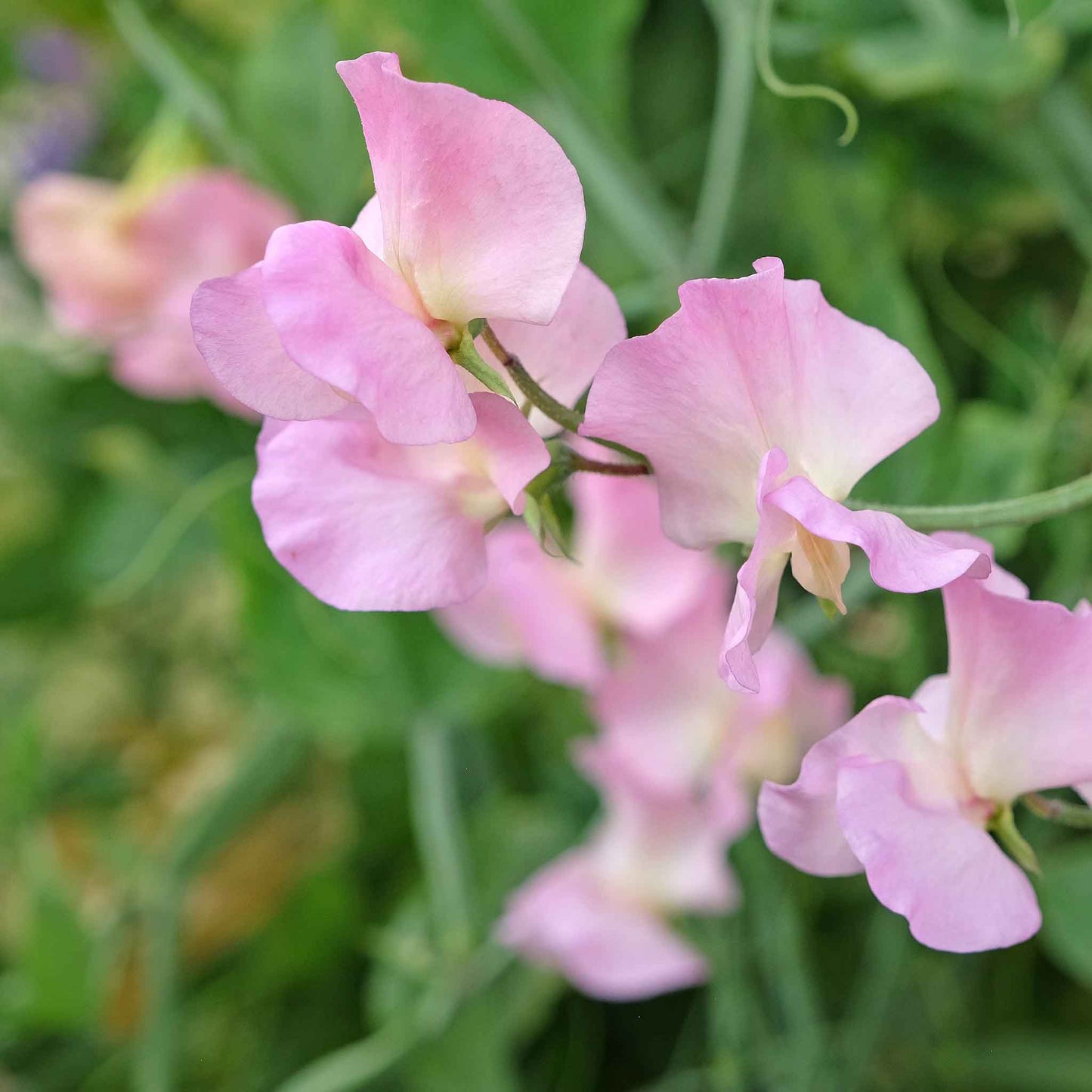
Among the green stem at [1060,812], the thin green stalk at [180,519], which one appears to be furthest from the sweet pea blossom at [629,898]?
the green stem at [1060,812]

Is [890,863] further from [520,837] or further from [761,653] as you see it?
[520,837]

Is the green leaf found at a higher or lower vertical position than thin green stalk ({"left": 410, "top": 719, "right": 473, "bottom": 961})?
higher

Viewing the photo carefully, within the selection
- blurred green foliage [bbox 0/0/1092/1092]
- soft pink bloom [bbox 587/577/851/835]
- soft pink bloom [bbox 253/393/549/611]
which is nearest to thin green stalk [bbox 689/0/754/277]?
blurred green foliage [bbox 0/0/1092/1092]

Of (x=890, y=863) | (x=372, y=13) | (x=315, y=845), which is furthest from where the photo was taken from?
(x=315, y=845)

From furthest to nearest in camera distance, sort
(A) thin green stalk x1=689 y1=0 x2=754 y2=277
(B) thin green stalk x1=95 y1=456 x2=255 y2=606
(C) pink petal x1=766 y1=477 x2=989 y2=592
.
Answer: (B) thin green stalk x1=95 y1=456 x2=255 y2=606 < (A) thin green stalk x1=689 y1=0 x2=754 y2=277 < (C) pink petal x1=766 y1=477 x2=989 y2=592

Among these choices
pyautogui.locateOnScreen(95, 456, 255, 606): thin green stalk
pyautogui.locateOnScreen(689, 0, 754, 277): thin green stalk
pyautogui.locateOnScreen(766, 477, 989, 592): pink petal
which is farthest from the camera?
pyautogui.locateOnScreen(95, 456, 255, 606): thin green stalk

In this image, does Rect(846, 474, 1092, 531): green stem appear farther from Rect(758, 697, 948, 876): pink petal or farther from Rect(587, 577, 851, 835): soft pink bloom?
Rect(587, 577, 851, 835): soft pink bloom

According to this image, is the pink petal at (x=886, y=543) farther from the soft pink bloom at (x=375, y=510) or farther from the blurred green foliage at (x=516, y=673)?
the blurred green foliage at (x=516, y=673)

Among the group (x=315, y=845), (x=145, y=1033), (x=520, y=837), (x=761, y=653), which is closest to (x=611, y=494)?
(x=761, y=653)
